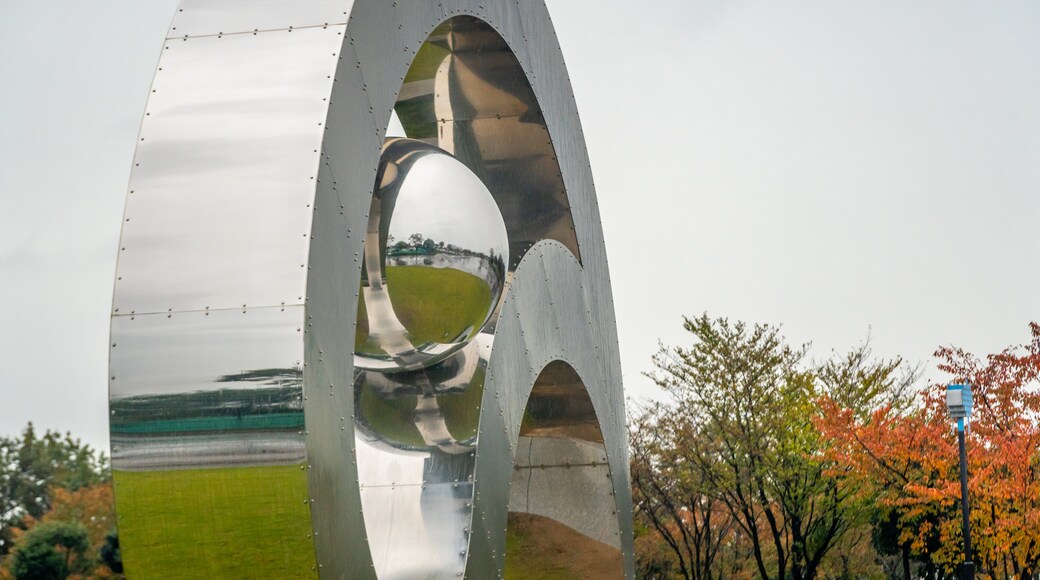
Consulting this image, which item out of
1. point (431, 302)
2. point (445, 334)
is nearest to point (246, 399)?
point (431, 302)

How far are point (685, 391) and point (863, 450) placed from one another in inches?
245

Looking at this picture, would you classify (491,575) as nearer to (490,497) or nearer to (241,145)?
(490,497)

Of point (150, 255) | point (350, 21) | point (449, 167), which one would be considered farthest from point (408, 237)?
point (150, 255)

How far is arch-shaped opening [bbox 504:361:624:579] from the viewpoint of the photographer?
1315cm

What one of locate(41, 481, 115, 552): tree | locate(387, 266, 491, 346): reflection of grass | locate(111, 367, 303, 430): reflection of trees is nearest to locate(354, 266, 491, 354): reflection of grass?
locate(387, 266, 491, 346): reflection of grass

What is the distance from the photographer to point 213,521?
17.7 feet

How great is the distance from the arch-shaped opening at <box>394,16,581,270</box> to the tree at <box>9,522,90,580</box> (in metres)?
20.4

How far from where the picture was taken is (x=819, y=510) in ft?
99.6

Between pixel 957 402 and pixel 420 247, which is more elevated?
pixel 420 247

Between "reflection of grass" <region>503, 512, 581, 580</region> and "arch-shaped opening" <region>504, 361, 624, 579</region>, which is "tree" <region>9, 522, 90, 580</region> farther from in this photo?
"arch-shaped opening" <region>504, 361, 624, 579</region>

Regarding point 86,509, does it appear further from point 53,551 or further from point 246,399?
point 246,399

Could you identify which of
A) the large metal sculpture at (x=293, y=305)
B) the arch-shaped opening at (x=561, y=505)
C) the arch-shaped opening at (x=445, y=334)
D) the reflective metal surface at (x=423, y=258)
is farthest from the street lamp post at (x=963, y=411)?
the reflective metal surface at (x=423, y=258)

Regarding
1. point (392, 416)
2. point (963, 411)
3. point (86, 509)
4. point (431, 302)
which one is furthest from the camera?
point (86, 509)

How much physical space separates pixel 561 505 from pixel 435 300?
599cm
